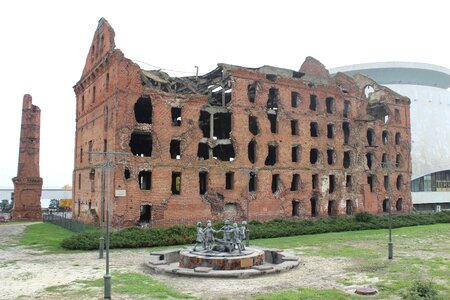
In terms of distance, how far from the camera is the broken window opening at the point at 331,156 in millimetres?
40025

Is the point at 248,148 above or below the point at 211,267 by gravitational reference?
above

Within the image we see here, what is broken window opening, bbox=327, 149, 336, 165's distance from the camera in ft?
131

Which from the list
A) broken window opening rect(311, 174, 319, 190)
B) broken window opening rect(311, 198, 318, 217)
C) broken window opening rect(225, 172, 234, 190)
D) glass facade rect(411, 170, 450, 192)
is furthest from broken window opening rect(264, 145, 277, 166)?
glass facade rect(411, 170, 450, 192)

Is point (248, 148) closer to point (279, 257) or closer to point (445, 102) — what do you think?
point (279, 257)

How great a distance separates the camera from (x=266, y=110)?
119 feet

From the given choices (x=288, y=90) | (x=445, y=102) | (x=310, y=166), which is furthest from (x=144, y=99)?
(x=445, y=102)

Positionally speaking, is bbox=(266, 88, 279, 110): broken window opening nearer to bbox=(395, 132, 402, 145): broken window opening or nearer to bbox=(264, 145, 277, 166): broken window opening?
bbox=(264, 145, 277, 166): broken window opening

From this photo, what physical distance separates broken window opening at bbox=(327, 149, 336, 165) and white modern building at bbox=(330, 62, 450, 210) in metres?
26.8

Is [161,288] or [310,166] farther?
[310,166]

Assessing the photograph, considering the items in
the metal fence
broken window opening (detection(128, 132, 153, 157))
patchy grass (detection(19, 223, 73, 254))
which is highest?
broken window opening (detection(128, 132, 153, 157))

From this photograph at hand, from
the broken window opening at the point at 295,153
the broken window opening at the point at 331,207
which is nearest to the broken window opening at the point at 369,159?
the broken window opening at the point at 331,207

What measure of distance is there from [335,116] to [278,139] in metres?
7.27

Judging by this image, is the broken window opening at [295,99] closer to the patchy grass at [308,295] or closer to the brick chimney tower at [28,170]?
the patchy grass at [308,295]

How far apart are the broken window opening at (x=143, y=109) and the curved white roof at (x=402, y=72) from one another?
138 feet
